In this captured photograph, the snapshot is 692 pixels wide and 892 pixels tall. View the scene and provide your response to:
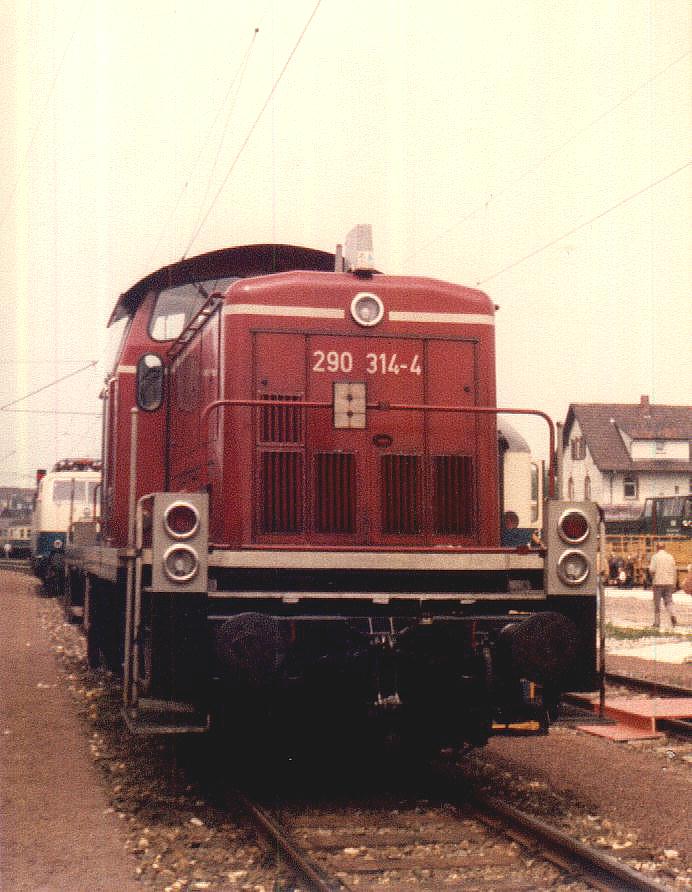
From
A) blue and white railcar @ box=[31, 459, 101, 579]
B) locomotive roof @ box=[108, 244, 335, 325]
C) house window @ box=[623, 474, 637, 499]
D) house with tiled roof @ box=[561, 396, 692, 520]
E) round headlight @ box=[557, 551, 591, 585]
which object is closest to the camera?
round headlight @ box=[557, 551, 591, 585]

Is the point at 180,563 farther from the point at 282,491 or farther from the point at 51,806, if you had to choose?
the point at 51,806

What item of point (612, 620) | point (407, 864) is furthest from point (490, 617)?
point (612, 620)

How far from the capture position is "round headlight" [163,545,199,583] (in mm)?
5887

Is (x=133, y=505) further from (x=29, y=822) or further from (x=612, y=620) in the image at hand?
(x=612, y=620)

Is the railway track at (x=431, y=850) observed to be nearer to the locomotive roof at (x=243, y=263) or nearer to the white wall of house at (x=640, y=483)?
the locomotive roof at (x=243, y=263)

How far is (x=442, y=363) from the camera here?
724 centimetres

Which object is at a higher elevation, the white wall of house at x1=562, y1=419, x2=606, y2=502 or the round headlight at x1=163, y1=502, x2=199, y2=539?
the white wall of house at x1=562, y1=419, x2=606, y2=502

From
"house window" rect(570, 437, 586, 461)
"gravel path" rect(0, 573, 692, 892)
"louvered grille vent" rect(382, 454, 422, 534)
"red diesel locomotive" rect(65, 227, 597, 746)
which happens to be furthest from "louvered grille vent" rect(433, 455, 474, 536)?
"house window" rect(570, 437, 586, 461)

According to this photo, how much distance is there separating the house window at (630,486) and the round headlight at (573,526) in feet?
166

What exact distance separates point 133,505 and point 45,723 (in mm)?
3061

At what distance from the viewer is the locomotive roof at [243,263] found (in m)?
8.29

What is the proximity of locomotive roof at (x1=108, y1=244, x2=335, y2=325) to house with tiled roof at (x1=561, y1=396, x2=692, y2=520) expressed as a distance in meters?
47.5

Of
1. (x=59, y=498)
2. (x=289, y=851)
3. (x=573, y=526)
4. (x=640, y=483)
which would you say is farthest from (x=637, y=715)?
(x=640, y=483)

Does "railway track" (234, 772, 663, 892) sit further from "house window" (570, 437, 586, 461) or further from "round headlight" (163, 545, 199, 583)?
"house window" (570, 437, 586, 461)
